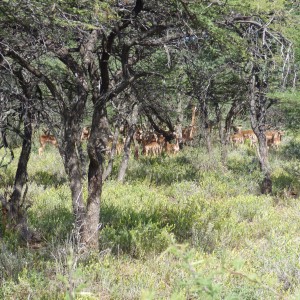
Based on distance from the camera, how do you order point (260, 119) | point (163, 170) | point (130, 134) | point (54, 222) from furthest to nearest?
point (163, 170) < point (130, 134) < point (260, 119) < point (54, 222)

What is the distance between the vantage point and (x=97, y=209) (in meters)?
6.08

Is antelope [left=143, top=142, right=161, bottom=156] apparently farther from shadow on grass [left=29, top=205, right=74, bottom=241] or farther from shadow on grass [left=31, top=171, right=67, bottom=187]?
shadow on grass [left=29, top=205, right=74, bottom=241]

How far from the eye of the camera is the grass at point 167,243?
13.8 ft

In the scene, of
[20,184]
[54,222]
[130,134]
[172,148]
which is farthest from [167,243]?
[172,148]

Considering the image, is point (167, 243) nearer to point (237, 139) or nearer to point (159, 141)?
point (159, 141)

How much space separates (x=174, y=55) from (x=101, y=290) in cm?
387

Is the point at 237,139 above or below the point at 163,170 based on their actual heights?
above

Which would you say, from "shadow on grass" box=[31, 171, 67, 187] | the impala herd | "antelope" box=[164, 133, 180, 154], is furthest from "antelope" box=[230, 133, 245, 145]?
"shadow on grass" box=[31, 171, 67, 187]

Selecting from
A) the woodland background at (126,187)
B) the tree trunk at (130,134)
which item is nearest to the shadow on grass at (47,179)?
the woodland background at (126,187)

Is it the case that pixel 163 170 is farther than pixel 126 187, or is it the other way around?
pixel 163 170

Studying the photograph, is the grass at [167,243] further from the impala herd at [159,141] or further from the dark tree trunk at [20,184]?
the impala herd at [159,141]

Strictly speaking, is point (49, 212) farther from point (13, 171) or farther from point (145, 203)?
point (13, 171)

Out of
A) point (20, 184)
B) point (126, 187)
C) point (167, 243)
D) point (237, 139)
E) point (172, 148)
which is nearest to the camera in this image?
point (167, 243)

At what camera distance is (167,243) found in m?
6.43
